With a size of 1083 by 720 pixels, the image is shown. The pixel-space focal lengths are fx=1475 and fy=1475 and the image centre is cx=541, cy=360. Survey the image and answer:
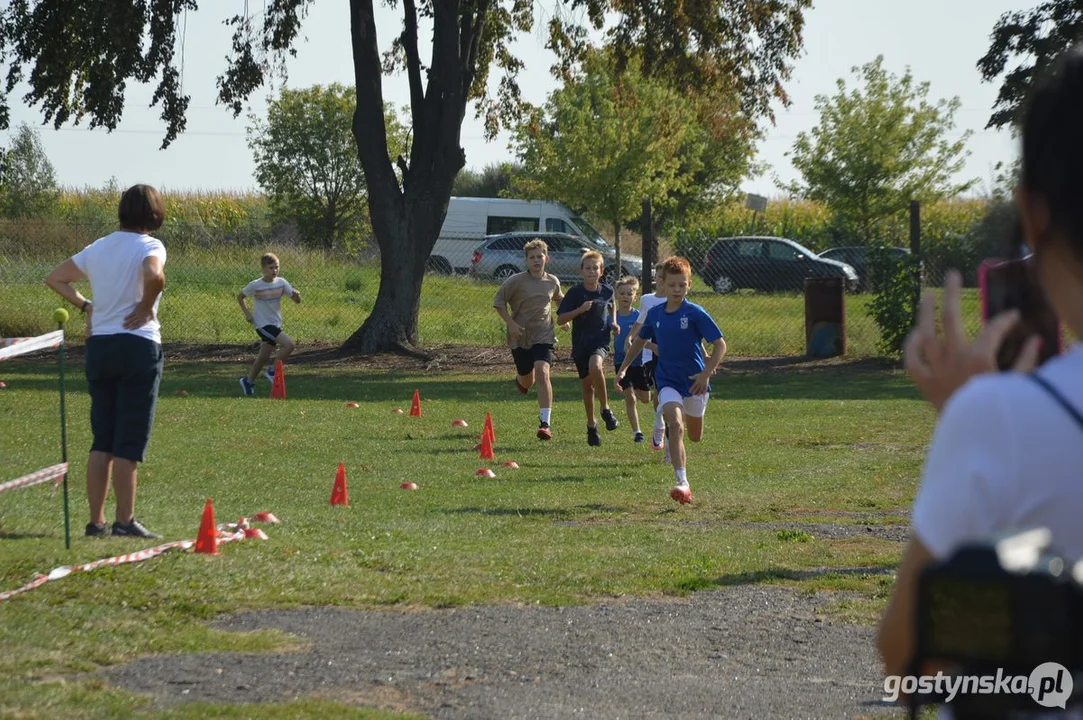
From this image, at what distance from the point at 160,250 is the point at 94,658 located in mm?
3270

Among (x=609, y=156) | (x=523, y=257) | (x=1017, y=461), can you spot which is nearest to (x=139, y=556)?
(x=1017, y=461)

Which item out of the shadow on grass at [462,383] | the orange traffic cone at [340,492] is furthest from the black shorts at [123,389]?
the shadow on grass at [462,383]

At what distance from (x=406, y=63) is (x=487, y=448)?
Result: 1484 centimetres

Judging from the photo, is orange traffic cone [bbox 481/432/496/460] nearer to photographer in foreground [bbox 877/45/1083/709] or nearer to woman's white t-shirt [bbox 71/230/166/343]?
woman's white t-shirt [bbox 71/230/166/343]

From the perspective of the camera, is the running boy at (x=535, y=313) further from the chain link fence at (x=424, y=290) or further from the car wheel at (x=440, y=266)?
the car wheel at (x=440, y=266)

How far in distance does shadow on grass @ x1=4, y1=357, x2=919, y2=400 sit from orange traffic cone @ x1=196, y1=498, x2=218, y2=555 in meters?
10.9

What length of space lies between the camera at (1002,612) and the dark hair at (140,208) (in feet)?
24.9

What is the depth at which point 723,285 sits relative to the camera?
98.3 feet

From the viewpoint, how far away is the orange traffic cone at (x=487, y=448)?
559 inches

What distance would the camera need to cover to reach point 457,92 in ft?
89.1

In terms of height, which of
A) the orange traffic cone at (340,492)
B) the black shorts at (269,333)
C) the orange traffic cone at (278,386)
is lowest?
Result: the orange traffic cone at (340,492)

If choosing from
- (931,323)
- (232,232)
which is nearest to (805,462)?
(931,323)

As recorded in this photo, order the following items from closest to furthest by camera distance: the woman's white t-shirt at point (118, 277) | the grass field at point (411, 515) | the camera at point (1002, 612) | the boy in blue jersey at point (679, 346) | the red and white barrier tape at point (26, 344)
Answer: the camera at point (1002, 612) < the grass field at point (411, 515) < the red and white barrier tape at point (26, 344) < the woman's white t-shirt at point (118, 277) < the boy in blue jersey at point (679, 346)

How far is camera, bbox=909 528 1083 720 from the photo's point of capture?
1.49m
